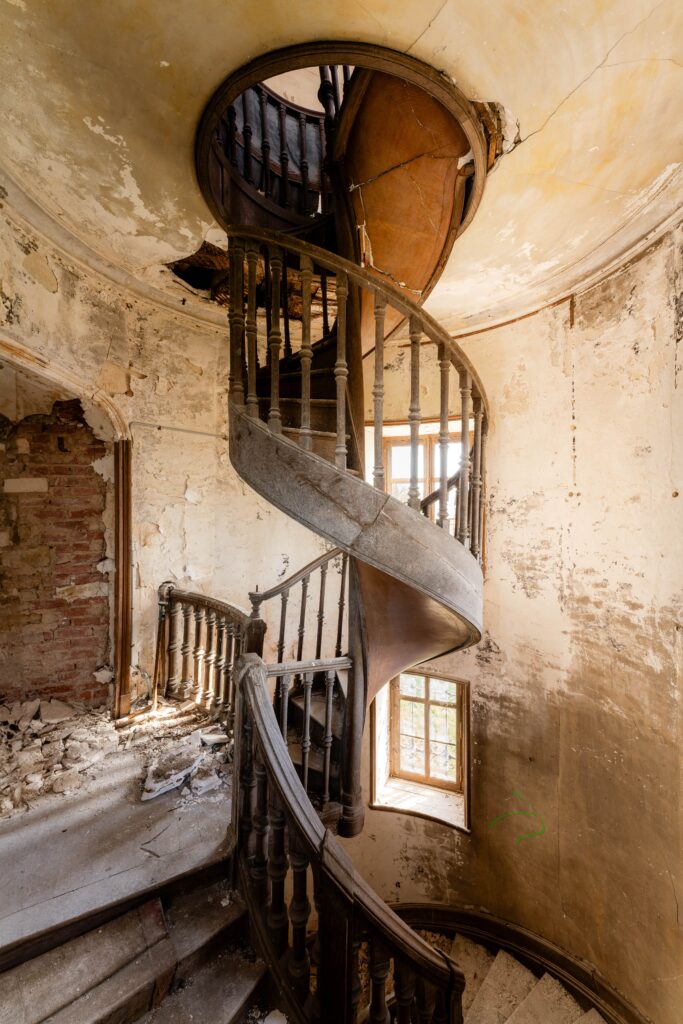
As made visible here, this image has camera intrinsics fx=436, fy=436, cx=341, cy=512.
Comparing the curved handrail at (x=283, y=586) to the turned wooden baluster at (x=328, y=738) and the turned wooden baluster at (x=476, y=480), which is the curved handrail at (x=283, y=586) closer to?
the turned wooden baluster at (x=328, y=738)

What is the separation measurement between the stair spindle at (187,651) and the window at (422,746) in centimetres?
157

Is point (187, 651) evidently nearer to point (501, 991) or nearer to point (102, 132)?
point (102, 132)

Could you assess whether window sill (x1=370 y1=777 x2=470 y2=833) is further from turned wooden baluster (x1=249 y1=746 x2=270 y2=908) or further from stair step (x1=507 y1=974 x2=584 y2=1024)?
turned wooden baluster (x1=249 y1=746 x2=270 y2=908)

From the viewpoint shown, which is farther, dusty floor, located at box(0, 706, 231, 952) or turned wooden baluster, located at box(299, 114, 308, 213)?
turned wooden baluster, located at box(299, 114, 308, 213)

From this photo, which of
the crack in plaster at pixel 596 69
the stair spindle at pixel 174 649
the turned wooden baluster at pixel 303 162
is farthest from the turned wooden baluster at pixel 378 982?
the turned wooden baluster at pixel 303 162

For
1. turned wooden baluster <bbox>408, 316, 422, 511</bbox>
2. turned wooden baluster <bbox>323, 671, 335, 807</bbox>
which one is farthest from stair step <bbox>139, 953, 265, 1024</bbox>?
turned wooden baluster <bbox>408, 316, 422, 511</bbox>

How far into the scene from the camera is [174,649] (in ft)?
9.96

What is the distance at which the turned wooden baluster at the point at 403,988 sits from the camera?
117cm

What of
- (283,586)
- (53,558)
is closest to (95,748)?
(53,558)

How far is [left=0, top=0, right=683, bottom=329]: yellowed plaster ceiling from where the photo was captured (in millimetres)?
1392

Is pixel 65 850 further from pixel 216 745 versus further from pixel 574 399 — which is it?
pixel 574 399

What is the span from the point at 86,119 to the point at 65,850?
9.64 ft

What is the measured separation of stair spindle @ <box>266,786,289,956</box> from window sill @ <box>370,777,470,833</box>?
2475 millimetres

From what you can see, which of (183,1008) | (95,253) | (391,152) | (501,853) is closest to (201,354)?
(95,253)
